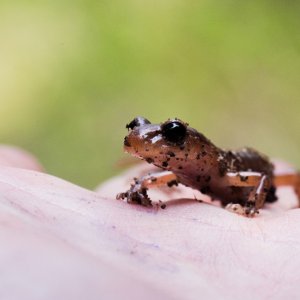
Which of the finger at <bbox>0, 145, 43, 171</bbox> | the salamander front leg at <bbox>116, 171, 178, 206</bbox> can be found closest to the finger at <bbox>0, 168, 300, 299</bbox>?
the salamander front leg at <bbox>116, 171, 178, 206</bbox>

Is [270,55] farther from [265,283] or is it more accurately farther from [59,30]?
[265,283]

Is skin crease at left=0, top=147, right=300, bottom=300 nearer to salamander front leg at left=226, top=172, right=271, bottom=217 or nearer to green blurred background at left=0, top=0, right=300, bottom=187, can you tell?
salamander front leg at left=226, top=172, right=271, bottom=217

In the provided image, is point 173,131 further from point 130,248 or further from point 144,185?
point 130,248

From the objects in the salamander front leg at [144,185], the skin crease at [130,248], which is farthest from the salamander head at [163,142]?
the skin crease at [130,248]

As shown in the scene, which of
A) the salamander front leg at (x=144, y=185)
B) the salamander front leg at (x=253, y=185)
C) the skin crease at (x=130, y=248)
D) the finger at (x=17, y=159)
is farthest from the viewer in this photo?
the finger at (x=17, y=159)

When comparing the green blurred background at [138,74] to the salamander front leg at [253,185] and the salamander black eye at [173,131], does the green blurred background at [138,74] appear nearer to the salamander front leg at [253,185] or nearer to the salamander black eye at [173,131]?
the salamander front leg at [253,185]

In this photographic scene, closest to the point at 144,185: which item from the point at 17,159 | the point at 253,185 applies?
the point at 253,185

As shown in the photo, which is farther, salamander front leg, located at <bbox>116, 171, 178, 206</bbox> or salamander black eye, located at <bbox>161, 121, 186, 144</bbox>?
salamander black eye, located at <bbox>161, 121, 186, 144</bbox>
